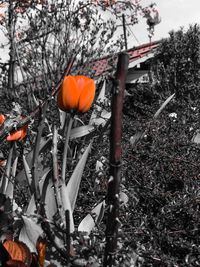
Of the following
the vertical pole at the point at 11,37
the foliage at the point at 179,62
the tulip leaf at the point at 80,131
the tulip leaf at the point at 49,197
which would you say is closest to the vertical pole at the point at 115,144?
the tulip leaf at the point at 49,197

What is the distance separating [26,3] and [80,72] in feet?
10.2

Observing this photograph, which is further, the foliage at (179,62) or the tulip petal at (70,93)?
the foliage at (179,62)

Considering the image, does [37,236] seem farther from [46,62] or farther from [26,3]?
[26,3]

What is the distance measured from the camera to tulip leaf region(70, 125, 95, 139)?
93.9 inches

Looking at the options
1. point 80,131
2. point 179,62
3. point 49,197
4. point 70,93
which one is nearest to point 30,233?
point 49,197

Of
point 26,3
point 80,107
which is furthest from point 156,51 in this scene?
point 80,107

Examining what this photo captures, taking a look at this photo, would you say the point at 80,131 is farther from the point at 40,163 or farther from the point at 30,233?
the point at 30,233

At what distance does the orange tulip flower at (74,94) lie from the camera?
4.09ft

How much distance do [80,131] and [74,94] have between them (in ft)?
3.78

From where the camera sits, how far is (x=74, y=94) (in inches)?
49.4

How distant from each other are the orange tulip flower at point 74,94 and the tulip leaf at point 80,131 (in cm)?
111

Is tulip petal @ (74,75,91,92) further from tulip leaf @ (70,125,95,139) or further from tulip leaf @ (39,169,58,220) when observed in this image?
tulip leaf @ (70,125,95,139)

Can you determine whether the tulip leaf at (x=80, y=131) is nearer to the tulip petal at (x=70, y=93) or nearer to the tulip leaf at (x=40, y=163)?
the tulip leaf at (x=40, y=163)

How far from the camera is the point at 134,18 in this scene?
1106 cm
